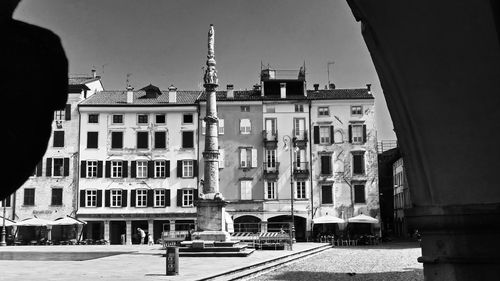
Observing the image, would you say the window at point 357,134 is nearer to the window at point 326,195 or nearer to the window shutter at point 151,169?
the window at point 326,195

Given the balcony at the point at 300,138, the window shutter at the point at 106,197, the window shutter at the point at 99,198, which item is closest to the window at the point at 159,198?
the window shutter at the point at 106,197

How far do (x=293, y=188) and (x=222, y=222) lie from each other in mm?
21869

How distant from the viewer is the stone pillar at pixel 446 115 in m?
3.46

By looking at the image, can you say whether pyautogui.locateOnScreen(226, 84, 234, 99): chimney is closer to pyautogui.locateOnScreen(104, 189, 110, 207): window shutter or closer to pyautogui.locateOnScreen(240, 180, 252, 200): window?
pyautogui.locateOnScreen(240, 180, 252, 200): window

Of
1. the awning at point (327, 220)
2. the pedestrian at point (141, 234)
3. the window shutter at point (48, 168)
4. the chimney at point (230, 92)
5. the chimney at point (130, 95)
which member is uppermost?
the chimney at point (230, 92)

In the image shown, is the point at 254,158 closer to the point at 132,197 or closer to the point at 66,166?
the point at 132,197

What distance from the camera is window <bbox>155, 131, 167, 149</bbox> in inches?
1912

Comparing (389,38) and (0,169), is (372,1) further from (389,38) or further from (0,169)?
(0,169)

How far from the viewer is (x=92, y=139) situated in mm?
47625

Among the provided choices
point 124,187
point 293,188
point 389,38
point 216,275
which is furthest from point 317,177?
point 389,38

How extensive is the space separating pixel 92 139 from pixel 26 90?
158 feet

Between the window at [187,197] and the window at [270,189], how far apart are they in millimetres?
6170

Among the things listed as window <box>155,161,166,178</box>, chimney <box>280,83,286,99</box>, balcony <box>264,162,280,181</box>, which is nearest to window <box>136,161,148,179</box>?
window <box>155,161,166,178</box>

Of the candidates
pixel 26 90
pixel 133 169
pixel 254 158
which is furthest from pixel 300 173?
pixel 26 90
